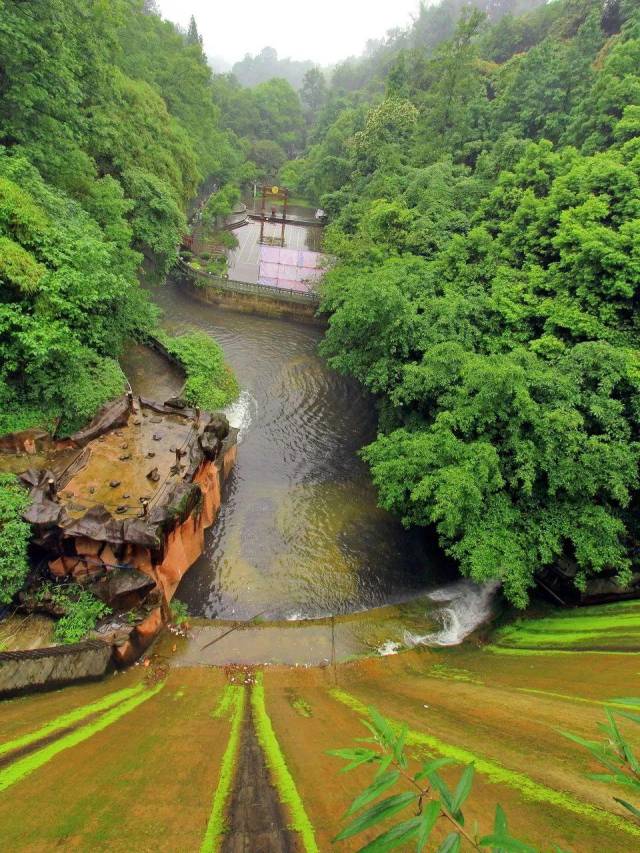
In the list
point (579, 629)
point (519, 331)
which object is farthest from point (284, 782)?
point (519, 331)

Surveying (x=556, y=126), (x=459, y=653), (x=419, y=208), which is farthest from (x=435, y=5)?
(x=459, y=653)

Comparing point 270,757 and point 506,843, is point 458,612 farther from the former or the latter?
point 506,843

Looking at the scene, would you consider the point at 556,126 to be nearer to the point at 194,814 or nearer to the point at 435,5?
the point at 194,814

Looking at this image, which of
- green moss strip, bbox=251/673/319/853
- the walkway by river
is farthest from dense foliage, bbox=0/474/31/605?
the walkway by river

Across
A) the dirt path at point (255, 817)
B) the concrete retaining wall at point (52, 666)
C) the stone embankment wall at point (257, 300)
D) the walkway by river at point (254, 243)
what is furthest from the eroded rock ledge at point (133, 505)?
the walkway by river at point (254, 243)

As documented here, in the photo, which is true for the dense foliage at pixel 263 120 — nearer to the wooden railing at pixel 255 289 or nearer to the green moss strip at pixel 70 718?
the wooden railing at pixel 255 289

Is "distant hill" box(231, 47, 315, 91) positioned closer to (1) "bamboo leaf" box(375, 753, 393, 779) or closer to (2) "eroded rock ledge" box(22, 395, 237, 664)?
(2) "eroded rock ledge" box(22, 395, 237, 664)
